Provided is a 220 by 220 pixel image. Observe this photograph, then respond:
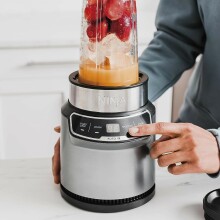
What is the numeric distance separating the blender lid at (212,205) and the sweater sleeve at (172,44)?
0.40m

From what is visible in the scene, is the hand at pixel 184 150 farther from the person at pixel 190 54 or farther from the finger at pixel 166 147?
the person at pixel 190 54

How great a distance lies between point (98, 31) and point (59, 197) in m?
0.30

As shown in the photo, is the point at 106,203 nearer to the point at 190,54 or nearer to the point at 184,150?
the point at 184,150

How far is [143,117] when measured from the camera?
88cm

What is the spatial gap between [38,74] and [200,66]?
73 centimetres

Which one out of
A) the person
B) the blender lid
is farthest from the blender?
the person

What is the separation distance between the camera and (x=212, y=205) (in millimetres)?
853

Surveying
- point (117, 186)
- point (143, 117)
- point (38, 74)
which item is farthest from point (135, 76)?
point (38, 74)

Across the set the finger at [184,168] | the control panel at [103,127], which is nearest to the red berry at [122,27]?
the control panel at [103,127]

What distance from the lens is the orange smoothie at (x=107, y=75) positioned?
86 cm

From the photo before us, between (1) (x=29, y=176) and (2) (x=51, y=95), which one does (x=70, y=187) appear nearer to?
(1) (x=29, y=176)

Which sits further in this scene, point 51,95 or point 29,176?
point 51,95

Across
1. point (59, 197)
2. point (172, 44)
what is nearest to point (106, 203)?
point (59, 197)

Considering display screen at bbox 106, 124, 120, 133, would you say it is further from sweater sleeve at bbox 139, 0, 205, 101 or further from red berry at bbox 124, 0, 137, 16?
sweater sleeve at bbox 139, 0, 205, 101
